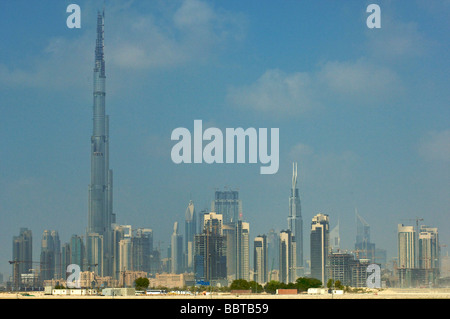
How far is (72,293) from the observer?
575ft
